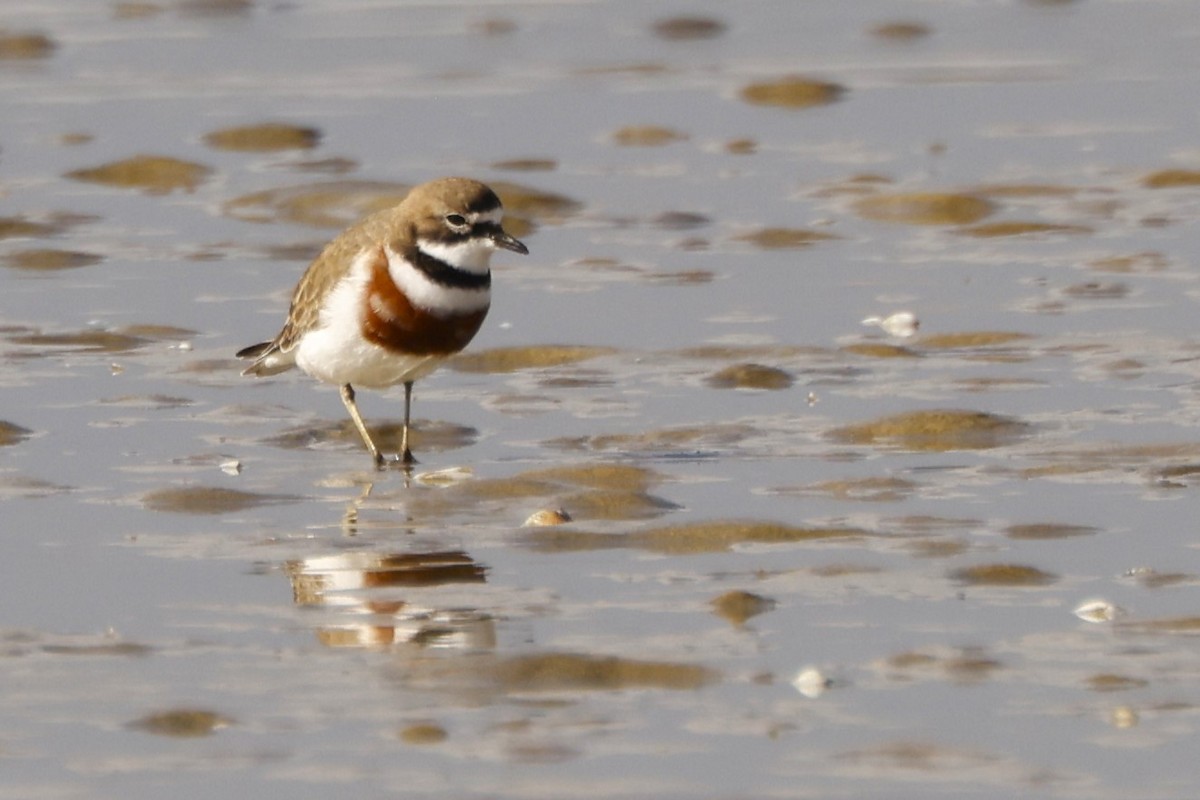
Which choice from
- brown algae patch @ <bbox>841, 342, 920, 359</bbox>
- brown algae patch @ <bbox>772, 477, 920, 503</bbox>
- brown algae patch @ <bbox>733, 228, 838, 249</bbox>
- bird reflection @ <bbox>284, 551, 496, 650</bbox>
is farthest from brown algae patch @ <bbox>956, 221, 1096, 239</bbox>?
bird reflection @ <bbox>284, 551, 496, 650</bbox>

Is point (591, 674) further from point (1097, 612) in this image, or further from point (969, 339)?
point (969, 339)

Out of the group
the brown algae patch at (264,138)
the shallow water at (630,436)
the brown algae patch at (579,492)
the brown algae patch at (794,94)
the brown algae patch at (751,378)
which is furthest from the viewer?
the brown algae patch at (794,94)

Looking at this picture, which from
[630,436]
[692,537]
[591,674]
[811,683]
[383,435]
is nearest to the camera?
[811,683]

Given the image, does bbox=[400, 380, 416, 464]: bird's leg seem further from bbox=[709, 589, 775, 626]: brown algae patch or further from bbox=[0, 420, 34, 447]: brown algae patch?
bbox=[709, 589, 775, 626]: brown algae patch

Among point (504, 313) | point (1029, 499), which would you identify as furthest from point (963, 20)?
point (1029, 499)

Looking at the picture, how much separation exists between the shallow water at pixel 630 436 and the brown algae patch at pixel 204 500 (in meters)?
0.02

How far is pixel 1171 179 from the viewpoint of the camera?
14.2m

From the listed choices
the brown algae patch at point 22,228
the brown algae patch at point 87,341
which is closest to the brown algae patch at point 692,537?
the brown algae patch at point 87,341

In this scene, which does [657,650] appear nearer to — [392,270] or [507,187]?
[392,270]

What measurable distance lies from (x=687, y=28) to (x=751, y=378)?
994 cm

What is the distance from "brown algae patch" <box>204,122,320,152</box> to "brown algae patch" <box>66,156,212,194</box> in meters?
0.76

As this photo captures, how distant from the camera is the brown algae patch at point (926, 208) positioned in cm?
1353

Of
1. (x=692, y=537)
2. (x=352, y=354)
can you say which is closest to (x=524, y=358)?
(x=352, y=354)

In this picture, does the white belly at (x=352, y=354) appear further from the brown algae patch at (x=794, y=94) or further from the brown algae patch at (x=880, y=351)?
the brown algae patch at (x=794, y=94)
